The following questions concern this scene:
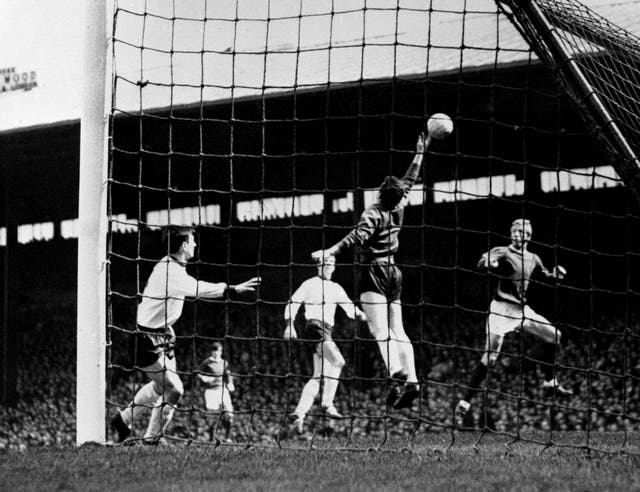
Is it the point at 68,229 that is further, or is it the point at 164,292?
the point at 68,229

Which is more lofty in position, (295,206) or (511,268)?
(295,206)

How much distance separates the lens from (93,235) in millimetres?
6184

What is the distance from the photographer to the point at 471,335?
41.9 ft

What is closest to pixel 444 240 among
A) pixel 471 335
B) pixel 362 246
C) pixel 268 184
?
pixel 471 335

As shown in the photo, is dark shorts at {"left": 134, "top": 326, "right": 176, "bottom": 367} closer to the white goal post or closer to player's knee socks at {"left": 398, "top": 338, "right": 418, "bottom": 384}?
the white goal post

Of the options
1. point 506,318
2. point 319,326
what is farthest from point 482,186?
point 319,326

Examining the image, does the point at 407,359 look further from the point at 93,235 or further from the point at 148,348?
the point at 93,235

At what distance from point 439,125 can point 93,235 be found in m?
2.64

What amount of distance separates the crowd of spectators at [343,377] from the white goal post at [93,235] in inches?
154

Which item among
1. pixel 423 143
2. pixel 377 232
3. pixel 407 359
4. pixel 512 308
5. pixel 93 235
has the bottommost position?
pixel 407 359

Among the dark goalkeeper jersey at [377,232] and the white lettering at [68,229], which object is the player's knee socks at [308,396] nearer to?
the dark goalkeeper jersey at [377,232]

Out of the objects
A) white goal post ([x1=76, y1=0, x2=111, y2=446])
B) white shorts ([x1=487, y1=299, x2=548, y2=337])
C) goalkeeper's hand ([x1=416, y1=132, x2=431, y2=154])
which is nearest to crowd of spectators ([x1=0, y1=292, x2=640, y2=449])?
white shorts ([x1=487, y1=299, x2=548, y2=337])

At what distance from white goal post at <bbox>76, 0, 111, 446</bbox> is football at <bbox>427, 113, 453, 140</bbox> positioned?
2366 millimetres

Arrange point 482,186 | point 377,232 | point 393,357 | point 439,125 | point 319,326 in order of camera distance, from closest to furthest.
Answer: point 439,125 → point 377,232 → point 393,357 → point 319,326 → point 482,186
